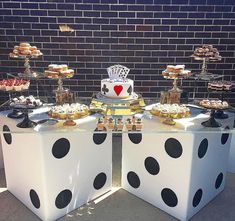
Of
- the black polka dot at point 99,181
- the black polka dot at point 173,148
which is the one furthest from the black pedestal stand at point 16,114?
the black polka dot at point 173,148

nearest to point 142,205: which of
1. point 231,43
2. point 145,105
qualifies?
point 145,105

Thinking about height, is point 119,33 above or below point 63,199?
above

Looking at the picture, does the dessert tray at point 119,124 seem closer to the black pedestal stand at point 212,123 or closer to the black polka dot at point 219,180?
the black pedestal stand at point 212,123

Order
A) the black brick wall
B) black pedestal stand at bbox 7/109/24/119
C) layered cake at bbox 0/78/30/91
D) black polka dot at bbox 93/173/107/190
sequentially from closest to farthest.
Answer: layered cake at bbox 0/78/30/91, black pedestal stand at bbox 7/109/24/119, black polka dot at bbox 93/173/107/190, the black brick wall

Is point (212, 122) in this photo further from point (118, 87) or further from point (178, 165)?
point (118, 87)

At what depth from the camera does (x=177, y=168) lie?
2412mm

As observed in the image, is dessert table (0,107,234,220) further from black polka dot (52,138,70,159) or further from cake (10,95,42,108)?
cake (10,95,42,108)

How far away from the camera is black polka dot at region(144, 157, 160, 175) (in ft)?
8.47

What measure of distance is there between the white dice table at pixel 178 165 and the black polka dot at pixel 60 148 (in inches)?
25.5

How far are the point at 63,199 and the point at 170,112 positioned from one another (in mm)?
1173

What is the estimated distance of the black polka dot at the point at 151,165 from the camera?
102 inches

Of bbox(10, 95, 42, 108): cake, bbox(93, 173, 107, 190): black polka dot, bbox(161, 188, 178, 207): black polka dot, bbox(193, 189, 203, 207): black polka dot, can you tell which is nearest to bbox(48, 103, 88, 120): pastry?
bbox(10, 95, 42, 108): cake

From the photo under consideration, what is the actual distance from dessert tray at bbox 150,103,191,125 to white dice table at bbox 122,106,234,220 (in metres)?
0.05

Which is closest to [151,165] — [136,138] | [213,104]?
[136,138]
